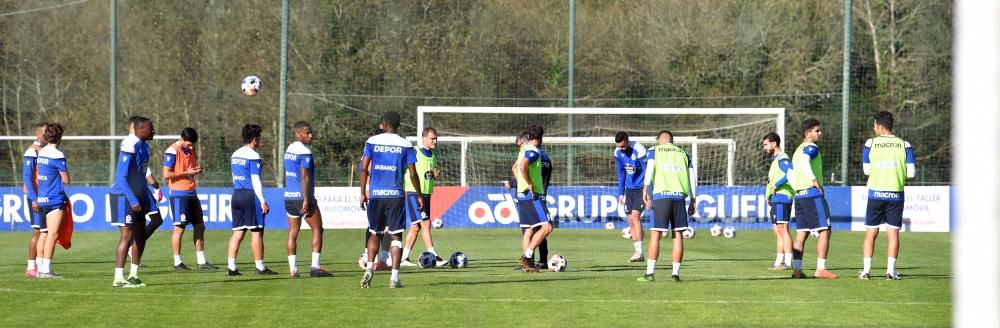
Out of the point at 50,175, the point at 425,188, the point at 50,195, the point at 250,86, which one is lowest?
the point at 50,195

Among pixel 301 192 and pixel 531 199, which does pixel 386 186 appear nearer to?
pixel 301 192

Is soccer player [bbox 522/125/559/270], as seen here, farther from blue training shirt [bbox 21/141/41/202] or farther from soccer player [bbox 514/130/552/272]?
blue training shirt [bbox 21/141/41/202]

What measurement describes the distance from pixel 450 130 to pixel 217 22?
10.8 m

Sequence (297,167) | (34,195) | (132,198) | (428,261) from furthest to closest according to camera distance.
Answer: (428,261) → (34,195) → (297,167) → (132,198)

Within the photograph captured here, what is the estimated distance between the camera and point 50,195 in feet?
46.7

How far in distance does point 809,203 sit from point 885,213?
2.80ft

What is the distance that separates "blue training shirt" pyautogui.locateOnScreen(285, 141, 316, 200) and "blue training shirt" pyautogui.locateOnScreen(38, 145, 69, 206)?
8.43 feet

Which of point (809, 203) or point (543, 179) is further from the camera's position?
point (543, 179)

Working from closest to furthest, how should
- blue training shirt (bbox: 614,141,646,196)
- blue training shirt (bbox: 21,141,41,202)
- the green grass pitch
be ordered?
1. the green grass pitch
2. blue training shirt (bbox: 21,141,41,202)
3. blue training shirt (bbox: 614,141,646,196)

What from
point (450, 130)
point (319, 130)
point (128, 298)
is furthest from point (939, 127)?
point (128, 298)

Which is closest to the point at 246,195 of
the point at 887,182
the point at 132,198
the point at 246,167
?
the point at 246,167

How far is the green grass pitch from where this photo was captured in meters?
10.1

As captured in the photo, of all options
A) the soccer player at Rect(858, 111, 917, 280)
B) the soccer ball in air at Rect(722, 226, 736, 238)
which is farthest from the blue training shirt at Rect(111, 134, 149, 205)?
the soccer ball in air at Rect(722, 226, 736, 238)

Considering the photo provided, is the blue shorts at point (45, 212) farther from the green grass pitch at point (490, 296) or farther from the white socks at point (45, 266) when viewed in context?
the green grass pitch at point (490, 296)
